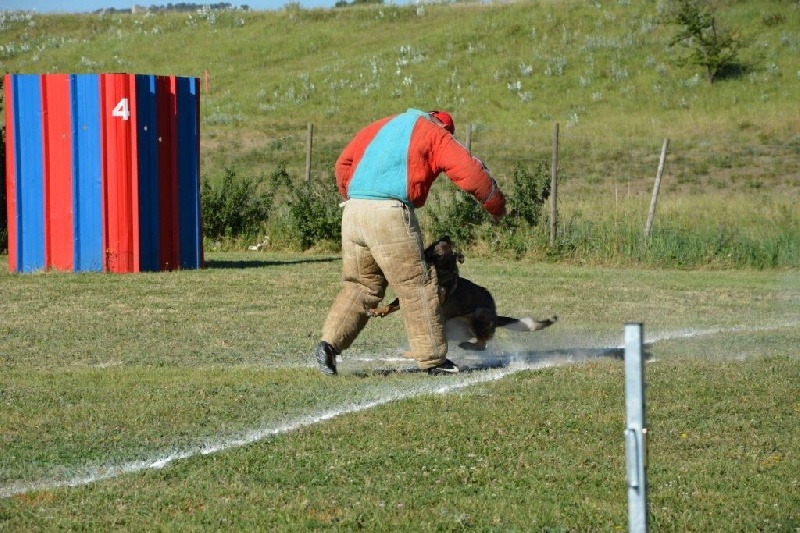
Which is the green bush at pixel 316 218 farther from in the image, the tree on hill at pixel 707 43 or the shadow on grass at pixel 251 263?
the tree on hill at pixel 707 43

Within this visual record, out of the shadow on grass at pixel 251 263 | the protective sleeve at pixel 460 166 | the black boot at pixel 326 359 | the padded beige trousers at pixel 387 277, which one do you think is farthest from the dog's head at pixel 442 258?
the shadow on grass at pixel 251 263

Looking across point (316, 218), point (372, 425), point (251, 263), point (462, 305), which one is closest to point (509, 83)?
point (316, 218)

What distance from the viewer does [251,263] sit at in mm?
18438

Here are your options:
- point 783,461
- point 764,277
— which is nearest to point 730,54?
point 764,277

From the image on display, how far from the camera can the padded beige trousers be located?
8742 millimetres

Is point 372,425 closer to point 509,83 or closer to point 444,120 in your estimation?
point 444,120

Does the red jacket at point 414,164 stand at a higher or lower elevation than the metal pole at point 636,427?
higher

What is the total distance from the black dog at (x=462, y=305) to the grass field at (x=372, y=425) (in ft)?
0.90

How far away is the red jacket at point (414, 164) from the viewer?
871cm

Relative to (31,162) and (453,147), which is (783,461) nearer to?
(453,147)

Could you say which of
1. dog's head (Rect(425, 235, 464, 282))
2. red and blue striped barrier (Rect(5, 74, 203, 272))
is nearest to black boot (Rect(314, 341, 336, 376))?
dog's head (Rect(425, 235, 464, 282))

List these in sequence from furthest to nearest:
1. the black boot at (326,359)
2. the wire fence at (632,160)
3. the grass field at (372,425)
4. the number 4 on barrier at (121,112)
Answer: the wire fence at (632,160) < the number 4 on barrier at (121,112) < the black boot at (326,359) < the grass field at (372,425)

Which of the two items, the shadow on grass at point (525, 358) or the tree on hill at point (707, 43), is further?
the tree on hill at point (707, 43)

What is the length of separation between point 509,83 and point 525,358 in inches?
1415
